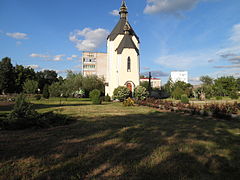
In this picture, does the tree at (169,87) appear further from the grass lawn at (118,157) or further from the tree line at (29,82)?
the grass lawn at (118,157)

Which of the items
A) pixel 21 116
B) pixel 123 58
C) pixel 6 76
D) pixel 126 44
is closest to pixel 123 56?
pixel 123 58

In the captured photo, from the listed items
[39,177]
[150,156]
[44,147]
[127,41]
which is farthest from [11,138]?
[127,41]

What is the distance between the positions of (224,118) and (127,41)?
2267 cm

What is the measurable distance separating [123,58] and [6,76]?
39902 mm

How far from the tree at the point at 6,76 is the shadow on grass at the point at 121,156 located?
5129 centimetres

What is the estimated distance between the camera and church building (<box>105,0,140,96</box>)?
2844cm

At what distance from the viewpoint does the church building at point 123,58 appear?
2844 cm

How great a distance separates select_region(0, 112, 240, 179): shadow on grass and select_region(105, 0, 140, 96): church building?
76.0ft

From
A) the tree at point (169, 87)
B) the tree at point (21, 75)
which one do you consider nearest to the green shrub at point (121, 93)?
the tree at point (169, 87)

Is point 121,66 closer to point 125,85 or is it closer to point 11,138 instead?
point 125,85

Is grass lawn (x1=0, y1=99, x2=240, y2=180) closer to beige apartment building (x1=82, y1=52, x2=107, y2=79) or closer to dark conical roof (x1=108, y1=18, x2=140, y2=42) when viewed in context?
dark conical roof (x1=108, y1=18, x2=140, y2=42)

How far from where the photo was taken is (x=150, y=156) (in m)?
3.83

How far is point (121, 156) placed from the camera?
3834 millimetres

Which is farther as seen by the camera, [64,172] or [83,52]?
[83,52]
